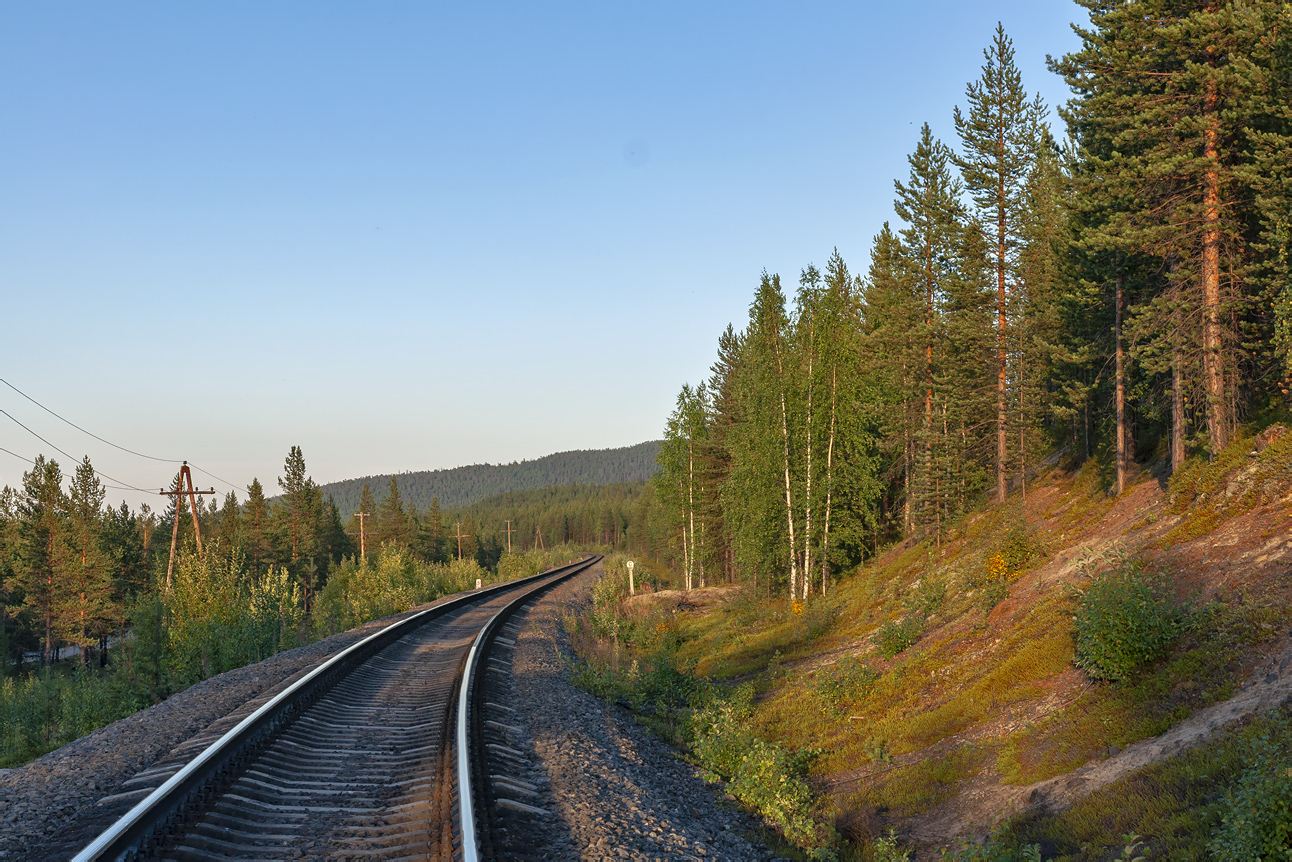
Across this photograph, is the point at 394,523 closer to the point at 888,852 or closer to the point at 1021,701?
the point at 1021,701

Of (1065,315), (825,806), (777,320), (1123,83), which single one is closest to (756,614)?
(777,320)

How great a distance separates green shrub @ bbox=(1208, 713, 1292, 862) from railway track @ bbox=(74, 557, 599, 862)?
510cm

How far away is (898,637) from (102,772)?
43.4 feet

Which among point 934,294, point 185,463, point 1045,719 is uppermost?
point 934,294

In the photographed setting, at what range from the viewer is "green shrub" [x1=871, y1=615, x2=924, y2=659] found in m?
14.7

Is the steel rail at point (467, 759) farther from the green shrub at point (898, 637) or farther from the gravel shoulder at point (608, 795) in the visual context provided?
the green shrub at point (898, 637)

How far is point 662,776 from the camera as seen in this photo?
8781 mm

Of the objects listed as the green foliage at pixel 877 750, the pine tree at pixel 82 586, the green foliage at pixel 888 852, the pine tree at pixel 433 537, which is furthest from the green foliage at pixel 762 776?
the pine tree at pixel 433 537

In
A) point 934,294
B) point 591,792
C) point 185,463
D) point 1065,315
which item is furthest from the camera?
point 185,463

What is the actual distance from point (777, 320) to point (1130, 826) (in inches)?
893

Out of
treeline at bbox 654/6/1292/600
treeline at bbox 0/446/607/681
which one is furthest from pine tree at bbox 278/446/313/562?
treeline at bbox 654/6/1292/600

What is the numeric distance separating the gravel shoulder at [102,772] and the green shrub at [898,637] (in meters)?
11.4

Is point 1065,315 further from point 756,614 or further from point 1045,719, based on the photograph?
point 1045,719

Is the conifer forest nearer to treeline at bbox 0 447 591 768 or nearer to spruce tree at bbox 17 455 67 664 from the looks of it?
treeline at bbox 0 447 591 768
